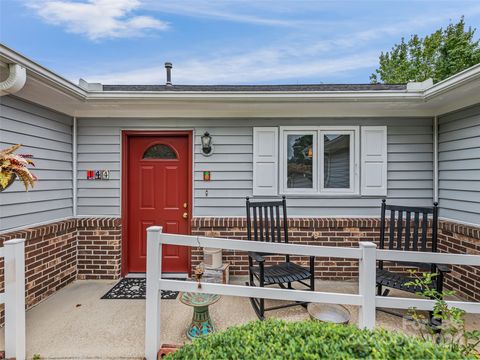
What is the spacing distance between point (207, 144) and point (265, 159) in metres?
0.83

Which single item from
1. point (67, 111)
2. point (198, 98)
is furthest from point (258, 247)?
point (67, 111)

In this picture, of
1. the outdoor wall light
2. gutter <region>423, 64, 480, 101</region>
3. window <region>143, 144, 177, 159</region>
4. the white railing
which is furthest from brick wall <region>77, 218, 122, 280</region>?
gutter <region>423, 64, 480, 101</region>

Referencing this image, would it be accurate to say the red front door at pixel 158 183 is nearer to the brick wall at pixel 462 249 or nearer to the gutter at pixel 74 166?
the gutter at pixel 74 166

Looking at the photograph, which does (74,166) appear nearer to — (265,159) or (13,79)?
(13,79)

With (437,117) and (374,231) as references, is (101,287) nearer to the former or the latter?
(374,231)

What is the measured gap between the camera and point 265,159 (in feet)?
11.5

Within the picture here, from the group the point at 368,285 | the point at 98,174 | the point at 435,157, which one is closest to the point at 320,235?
the point at 368,285

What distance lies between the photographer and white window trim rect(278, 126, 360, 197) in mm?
3492

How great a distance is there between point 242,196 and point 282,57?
5.43 m

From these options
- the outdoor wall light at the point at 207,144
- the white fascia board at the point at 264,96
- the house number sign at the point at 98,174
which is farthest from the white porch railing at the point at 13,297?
the outdoor wall light at the point at 207,144

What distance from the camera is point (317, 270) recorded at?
3.50 m

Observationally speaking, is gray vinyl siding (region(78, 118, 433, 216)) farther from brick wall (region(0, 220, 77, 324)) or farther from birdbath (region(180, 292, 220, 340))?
birdbath (region(180, 292, 220, 340))

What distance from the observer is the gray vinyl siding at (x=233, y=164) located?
11.5ft

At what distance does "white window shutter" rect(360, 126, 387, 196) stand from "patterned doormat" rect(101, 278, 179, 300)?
292 centimetres
